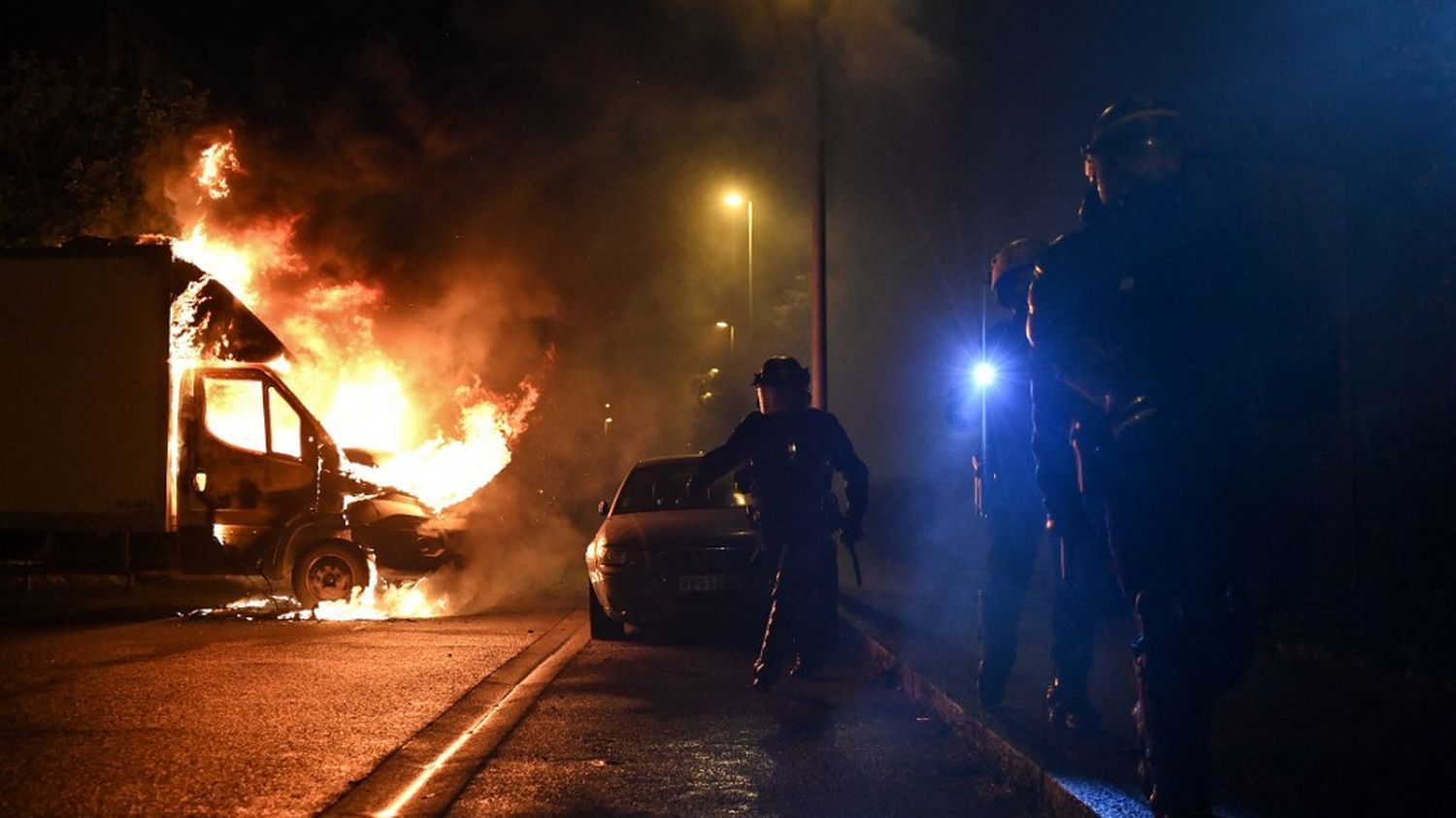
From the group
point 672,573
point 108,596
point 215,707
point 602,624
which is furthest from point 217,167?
point 215,707

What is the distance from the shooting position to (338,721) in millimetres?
6754

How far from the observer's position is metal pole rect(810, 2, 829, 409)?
1530 centimetres

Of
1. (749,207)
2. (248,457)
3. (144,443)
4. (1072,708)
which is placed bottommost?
(1072,708)

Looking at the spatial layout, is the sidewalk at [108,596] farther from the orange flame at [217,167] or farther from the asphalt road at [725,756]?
the asphalt road at [725,756]

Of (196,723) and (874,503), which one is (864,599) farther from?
(874,503)

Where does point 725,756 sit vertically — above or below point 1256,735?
below

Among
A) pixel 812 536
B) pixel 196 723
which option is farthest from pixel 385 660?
pixel 812 536

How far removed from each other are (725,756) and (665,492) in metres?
6.18

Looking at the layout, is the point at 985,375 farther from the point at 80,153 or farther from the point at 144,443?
the point at 80,153

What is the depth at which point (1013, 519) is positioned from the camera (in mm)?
6438

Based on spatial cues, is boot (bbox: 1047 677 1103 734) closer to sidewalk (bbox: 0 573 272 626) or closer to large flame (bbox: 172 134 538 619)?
sidewalk (bbox: 0 573 272 626)

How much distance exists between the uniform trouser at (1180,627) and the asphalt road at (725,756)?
1608 millimetres

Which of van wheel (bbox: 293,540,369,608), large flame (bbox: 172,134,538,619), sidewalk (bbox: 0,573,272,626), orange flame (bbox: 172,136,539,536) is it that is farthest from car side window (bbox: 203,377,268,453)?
orange flame (bbox: 172,136,539,536)

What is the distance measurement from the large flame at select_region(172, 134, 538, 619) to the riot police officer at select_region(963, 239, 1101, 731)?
9842 millimetres
